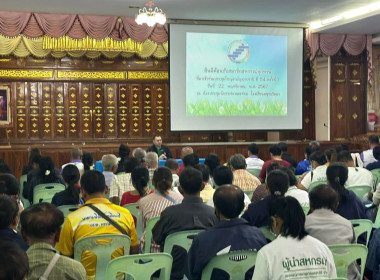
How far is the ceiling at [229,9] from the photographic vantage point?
33.2 feet

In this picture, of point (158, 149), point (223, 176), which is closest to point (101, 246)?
point (223, 176)

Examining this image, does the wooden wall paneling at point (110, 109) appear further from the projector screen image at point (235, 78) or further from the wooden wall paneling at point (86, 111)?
the projector screen image at point (235, 78)

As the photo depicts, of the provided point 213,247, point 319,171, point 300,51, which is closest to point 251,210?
point 213,247

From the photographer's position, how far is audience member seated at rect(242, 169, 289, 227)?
13.1 ft

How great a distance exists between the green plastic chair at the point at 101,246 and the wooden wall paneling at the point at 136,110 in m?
10.3

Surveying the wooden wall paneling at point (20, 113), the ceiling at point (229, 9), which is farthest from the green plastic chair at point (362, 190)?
the wooden wall paneling at point (20, 113)

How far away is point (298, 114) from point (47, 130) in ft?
18.7

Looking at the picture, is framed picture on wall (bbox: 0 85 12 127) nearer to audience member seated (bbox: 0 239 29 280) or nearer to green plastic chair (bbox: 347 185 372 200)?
green plastic chair (bbox: 347 185 372 200)

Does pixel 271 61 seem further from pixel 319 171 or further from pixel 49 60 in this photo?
pixel 319 171

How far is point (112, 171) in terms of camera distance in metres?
6.45

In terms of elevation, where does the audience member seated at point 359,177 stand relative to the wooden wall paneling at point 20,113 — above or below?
below

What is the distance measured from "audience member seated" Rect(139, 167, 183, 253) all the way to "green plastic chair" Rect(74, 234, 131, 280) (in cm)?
68

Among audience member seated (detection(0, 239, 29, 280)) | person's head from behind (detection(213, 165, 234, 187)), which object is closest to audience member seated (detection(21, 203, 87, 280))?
audience member seated (detection(0, 239, 29, 280))

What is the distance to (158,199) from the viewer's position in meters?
4.29
